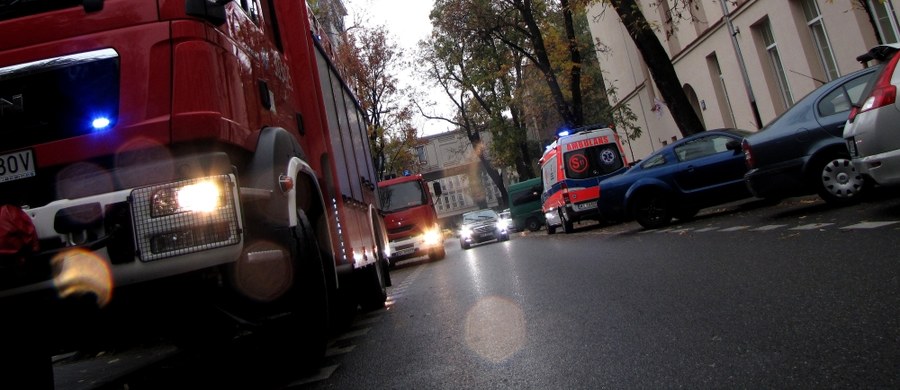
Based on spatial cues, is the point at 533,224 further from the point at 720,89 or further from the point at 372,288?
the point at 372,288

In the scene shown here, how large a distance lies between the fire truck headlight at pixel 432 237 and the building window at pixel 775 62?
10.0 m

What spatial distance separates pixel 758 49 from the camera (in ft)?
62.0

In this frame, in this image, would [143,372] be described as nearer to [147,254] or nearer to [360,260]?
[360,260]

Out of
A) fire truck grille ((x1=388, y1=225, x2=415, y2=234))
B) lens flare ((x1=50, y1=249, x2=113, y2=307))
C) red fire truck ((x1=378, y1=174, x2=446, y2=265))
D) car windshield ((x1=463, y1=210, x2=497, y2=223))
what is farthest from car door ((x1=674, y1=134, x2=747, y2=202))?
car windshield ((x1=463, y1=210, x2=497, y2=223))

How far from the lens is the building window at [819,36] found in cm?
1616

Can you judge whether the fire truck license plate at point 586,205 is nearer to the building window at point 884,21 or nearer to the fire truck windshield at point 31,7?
the building window at point 884,21

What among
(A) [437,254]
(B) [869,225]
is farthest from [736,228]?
(A) [437,254]

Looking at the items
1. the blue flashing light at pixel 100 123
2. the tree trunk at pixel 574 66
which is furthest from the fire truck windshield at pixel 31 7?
the tree trunk at pixel 574 66

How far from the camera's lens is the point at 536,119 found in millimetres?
38656

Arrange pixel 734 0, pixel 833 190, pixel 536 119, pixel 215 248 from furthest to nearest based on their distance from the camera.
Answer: pixel 536 119, pixel 734 0, pixel 833 190, pixel 215 248

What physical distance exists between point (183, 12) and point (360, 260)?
3.15m

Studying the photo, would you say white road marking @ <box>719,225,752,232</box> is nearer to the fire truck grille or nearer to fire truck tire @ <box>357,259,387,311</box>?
fire truck tire @ <box>357,259,387,311</box>

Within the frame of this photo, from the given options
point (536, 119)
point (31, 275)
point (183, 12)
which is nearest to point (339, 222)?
point (183, 12)

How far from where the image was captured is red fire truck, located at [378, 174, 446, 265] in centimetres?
1855
